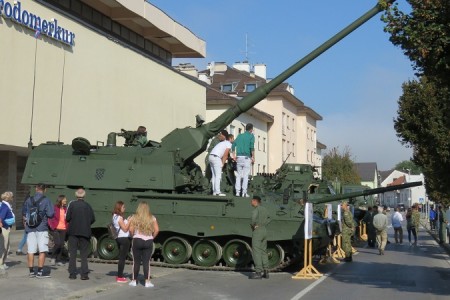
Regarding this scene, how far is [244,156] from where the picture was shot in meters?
15.5

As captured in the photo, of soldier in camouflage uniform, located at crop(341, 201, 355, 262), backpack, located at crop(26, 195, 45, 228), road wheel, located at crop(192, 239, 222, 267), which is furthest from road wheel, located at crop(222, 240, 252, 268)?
backpack, located at crop(26, 195, 45, 228)

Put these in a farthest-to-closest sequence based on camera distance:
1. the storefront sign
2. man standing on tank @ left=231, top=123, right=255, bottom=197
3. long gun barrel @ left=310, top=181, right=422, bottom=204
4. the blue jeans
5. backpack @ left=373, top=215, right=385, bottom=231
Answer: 1. backpack @ left=373, top=215, right=385, bottom=231
2. the storefront sign
3. the blue jeans
4. man standing on tank @ left=231, top=123, right=255, bottom=197
5. long gun barrel @ left=310, top=181, right=422, bottom=204

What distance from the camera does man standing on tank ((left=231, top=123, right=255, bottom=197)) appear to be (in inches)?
605

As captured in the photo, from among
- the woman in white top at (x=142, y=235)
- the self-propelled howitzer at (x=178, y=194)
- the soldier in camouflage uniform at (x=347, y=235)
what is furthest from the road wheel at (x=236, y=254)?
the soldier in camouflage uniform at (x=347, y=235)

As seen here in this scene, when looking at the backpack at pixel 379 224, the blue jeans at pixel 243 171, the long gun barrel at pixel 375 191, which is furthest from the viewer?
the backpack at pixel 379 224

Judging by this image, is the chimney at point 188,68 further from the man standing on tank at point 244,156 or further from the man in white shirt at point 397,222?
the man standing on tank at point 244,156

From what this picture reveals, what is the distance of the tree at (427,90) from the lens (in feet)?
33.2

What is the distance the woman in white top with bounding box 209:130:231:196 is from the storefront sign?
28.2 ft

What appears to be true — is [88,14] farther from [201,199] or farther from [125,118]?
[201,199]

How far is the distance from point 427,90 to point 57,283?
16.3 m

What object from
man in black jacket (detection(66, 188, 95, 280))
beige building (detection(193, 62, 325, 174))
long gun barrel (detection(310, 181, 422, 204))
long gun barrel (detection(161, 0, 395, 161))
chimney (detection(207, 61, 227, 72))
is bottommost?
man in black jacket (detection(66, 188, 95, 280))

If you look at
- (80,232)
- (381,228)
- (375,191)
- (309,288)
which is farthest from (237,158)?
(381,228)

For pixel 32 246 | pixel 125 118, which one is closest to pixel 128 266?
pixel 32 246

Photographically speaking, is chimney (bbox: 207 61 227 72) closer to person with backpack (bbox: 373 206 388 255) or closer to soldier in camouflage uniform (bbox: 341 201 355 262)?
Result: person with backpack (bbox: 373 206 388 255)
